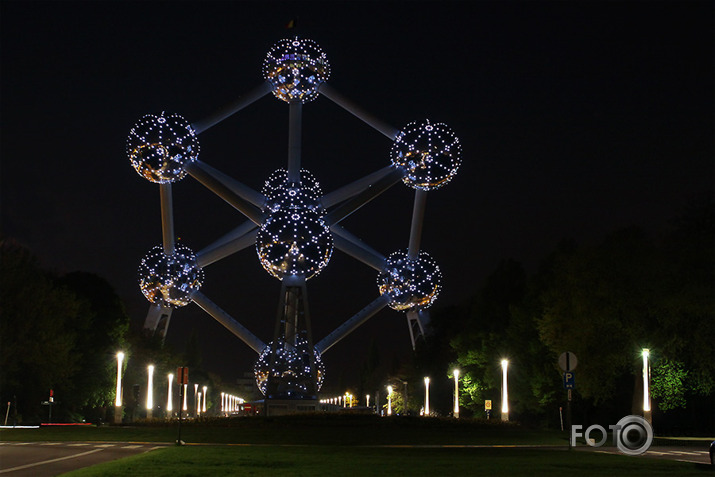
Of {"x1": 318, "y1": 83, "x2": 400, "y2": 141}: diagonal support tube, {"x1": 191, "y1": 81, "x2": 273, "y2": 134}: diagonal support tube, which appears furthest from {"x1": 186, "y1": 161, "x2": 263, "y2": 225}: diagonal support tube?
{"x1": 318, "y1": 83, "x2": 400, "y2": 141}: diagonal support tube

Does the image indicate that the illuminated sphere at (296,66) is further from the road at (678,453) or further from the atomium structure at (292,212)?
the road at (678,453)

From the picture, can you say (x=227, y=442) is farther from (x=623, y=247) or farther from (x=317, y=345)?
(x=317, y=345)

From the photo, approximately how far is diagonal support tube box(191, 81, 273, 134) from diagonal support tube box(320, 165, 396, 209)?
945 cm

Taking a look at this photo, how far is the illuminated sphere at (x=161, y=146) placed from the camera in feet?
206

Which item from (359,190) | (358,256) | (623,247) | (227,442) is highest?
(359,190)

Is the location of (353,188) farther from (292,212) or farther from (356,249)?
(292,212)

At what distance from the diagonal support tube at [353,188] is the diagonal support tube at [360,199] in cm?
33

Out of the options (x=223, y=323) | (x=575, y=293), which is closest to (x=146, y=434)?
(x=575, y=293)

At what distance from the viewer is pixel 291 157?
233 ft

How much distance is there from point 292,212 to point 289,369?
63.3 ft

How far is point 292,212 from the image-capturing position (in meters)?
63.4

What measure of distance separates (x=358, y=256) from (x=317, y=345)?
12.9 meters

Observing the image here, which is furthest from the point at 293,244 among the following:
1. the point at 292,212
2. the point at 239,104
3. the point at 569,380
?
the point at 569,380

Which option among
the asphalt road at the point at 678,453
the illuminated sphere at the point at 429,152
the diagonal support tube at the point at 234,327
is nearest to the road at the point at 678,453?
the asphalt road at the point at 678,453
